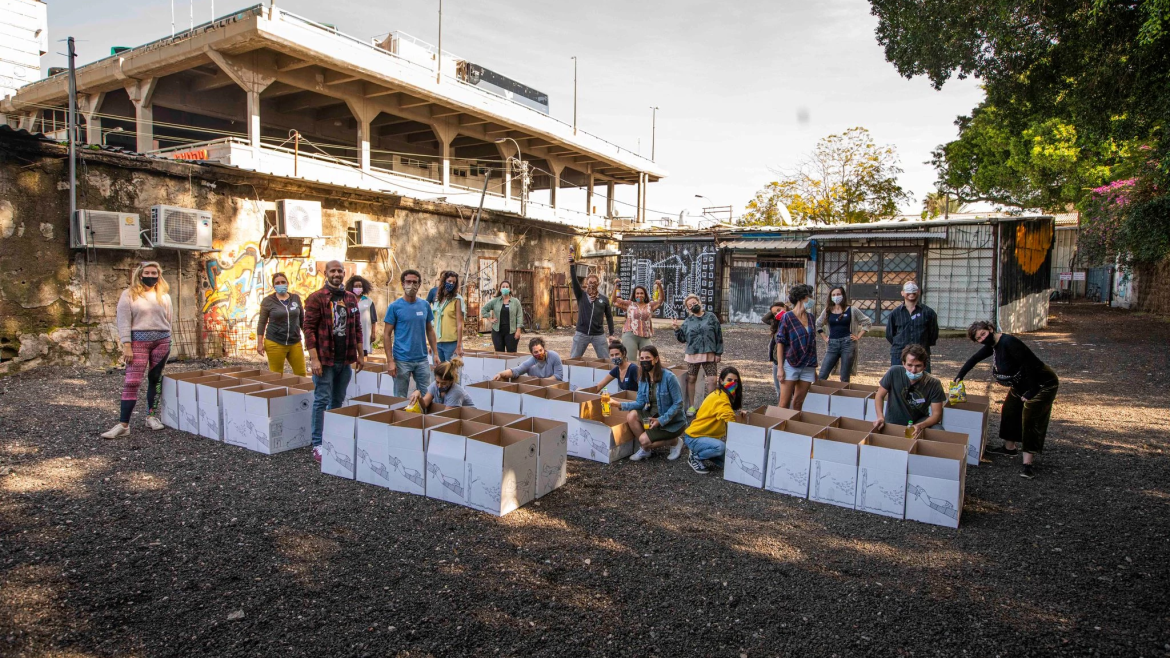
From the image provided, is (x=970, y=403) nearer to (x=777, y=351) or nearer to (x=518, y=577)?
(x=777, y=351)

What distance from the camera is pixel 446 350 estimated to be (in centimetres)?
798

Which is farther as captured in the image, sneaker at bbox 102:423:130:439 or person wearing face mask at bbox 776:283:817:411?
person wearing face mask at bbox 776:283:817:411

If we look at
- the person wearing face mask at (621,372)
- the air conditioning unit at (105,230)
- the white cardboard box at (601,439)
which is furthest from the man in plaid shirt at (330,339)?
the air conditioning unit at (105,230)

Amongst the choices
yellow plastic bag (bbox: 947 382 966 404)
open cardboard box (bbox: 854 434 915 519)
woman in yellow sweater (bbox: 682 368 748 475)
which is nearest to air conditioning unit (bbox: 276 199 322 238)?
woman in yellow sweater (bbox: 682 368 748 475)

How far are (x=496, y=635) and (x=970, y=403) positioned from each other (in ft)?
18.2

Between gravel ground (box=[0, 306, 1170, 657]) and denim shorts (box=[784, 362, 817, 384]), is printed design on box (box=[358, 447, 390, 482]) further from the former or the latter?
denim shorts (box=[784, 362, 817, 384])

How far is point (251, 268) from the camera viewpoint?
12.3 m

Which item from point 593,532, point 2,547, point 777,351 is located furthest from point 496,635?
point 777,351

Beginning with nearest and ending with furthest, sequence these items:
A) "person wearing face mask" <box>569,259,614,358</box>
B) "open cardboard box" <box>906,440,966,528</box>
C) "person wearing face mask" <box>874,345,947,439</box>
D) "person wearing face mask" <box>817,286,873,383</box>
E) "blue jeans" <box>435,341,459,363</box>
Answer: "open cardboard box" <box>906,440,966,528</box> < "person wearing face mask" <box>874,345,947,439</box> < "person wearing face mask" <box>817,286,873,383</box> < "blue jeans" <box>435,341,459,363</box> < "person wearing face mask" <box>569,259,614,358</box>

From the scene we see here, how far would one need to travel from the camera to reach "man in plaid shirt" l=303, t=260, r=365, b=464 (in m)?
5.76

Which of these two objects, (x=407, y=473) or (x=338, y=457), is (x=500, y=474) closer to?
(x=407, y=473)

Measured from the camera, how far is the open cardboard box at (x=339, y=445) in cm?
537

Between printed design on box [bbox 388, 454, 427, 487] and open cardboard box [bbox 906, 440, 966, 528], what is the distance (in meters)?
3.70

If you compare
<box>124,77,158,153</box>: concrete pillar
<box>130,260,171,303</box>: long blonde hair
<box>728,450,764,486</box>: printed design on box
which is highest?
<box>124,77,158,153</box>: concrete pillar
